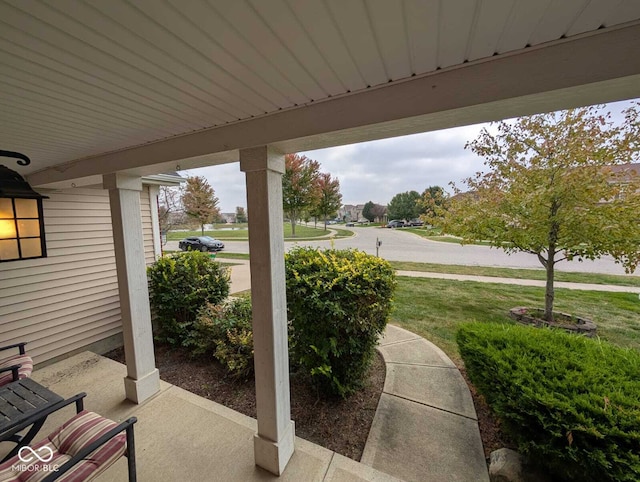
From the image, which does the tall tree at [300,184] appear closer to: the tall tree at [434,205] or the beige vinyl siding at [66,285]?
the tall tree at [434,205]

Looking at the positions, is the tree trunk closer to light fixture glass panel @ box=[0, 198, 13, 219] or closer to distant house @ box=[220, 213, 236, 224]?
light fixture glass panel @ box=[0, 198, 13, 219]

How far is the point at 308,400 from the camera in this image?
9.48 feet

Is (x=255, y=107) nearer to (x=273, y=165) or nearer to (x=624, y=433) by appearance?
(x=273, y=165)

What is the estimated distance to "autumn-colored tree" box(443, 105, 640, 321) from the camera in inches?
141

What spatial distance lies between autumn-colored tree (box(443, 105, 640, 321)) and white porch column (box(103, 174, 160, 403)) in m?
4.99

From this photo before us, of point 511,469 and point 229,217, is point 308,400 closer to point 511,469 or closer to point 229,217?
point 511,469

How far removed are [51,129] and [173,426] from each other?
2.82 meters

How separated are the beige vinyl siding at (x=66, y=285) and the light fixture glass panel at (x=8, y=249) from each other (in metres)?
0.10

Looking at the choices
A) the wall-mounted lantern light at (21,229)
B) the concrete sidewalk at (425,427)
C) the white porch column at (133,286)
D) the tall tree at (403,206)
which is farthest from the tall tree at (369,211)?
the white porch column at (133,286)

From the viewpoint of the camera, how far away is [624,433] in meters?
1.40

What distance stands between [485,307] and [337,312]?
468 centimetres

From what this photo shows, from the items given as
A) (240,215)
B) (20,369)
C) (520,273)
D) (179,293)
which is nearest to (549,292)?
(520,273)

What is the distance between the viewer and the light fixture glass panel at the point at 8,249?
10.8 feet

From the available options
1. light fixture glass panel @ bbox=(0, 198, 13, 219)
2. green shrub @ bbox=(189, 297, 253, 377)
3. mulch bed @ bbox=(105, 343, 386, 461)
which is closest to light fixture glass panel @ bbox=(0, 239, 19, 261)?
light fixture glass panel @ bbox=(0, 198, 13, 219)
